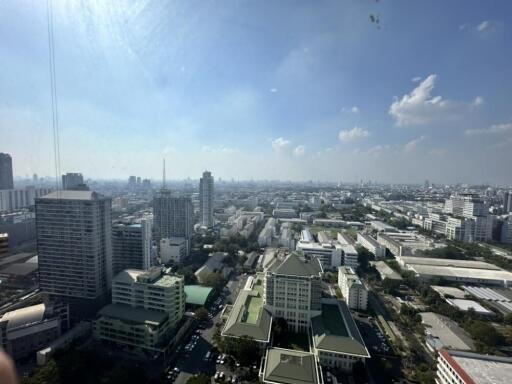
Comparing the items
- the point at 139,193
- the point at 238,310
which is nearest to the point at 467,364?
the point at 238,310

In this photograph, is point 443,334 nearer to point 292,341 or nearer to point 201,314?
point 292,341

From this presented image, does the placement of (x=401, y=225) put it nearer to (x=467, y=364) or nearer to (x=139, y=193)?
(x=467, y=364)

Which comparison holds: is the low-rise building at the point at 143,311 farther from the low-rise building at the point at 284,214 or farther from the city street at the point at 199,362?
the low-rise building at the point at 284,214

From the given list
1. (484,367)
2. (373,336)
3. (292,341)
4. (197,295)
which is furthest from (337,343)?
(197,295)

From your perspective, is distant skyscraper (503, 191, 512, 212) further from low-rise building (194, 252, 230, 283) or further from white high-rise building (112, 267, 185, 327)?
white high-rise building (112, 267, 185, 327)

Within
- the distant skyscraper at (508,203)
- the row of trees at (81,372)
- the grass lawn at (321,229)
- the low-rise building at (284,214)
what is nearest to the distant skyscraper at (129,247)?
the row of trees at (81,372)

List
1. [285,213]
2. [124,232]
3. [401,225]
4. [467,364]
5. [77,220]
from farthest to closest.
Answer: [285,213]
[401,225]
[124,232]
[77,220]
[467,364]
